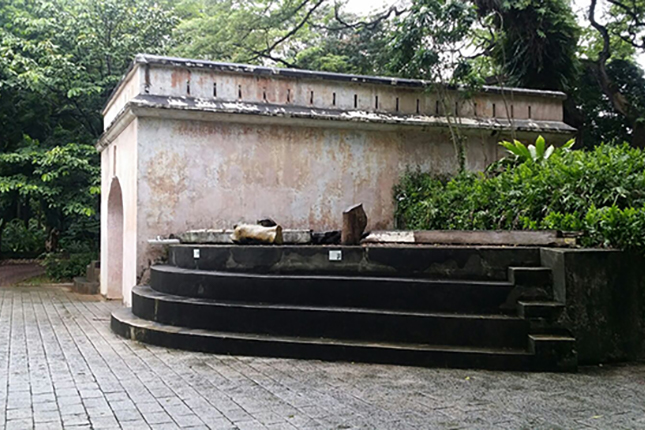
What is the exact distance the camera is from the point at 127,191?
9.59 m

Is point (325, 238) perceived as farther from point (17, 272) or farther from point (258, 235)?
point (17, 272)

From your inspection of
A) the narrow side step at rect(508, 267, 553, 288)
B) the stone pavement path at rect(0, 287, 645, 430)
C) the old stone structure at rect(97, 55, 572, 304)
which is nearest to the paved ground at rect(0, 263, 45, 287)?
the old stone structure at rect(97, 55, 572, 304)

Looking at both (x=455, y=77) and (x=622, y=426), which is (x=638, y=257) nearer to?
(x=622, y=426)

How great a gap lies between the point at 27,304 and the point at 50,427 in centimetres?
777

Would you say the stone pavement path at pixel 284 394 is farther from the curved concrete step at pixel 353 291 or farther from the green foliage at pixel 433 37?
the green foliage at pixel 433 37

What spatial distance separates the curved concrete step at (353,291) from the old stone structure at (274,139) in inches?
104

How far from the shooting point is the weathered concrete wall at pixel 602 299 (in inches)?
204

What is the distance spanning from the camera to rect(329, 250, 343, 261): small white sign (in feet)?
19.5

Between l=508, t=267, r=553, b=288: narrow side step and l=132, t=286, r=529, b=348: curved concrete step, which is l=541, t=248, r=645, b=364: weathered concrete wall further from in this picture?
l=132, t=286, r=529, b=348: curved concrete step

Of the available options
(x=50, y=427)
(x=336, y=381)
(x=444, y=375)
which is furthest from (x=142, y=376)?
(x=444, y=375)

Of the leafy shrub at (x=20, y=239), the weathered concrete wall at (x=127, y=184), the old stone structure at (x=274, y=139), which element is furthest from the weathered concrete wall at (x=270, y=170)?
the leafy shrub at (x=20, y=239)

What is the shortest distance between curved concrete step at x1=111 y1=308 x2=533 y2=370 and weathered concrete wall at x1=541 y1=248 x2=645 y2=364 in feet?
2.09

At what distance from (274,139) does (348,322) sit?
4.62m

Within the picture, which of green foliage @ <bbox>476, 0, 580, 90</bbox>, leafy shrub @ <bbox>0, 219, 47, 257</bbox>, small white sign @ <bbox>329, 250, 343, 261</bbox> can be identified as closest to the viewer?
small white sign @ <bbox>329, 250, 343, 261</bbox>
